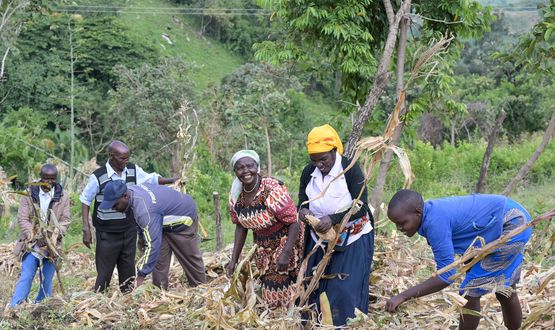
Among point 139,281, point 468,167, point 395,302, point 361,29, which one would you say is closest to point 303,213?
point 395,302

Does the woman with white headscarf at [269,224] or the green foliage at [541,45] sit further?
the green foliage at [541,45]

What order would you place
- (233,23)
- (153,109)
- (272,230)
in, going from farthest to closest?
(233,23)
(153,109)
(272,230)

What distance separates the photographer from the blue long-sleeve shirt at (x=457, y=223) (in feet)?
11.2

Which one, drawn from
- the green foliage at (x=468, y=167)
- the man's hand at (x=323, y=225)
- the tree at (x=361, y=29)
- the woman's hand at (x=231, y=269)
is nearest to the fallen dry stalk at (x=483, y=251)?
the man's hand at (x=323, y=225)

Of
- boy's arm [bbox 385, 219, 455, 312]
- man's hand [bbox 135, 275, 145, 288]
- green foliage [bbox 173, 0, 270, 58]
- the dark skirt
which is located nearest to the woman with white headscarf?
the dark skirt

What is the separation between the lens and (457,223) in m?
3.53

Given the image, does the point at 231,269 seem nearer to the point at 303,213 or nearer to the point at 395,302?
the point at 303,213

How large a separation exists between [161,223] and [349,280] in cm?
154

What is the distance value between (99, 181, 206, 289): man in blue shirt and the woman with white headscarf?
64cm

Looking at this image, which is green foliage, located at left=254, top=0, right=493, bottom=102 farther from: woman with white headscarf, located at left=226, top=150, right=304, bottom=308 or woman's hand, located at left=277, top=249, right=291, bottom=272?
woman's hand, located at left=277, top=249, right=291, bottom=272

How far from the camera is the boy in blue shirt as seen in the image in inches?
135

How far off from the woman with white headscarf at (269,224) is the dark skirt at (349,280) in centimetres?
25

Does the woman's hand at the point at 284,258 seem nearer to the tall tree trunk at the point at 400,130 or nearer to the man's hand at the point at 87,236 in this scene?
the man's hand at the point at 87,236

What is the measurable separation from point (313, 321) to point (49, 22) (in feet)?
75.0
